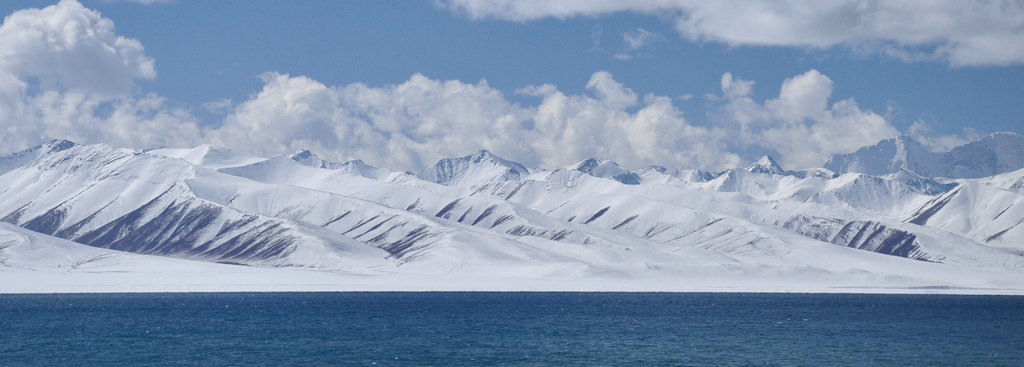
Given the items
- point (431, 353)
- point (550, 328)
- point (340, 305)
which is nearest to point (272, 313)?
point (340, 305)

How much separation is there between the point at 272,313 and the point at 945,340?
8248 cm

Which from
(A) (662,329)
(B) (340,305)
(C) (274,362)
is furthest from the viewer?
(B) (340,305)

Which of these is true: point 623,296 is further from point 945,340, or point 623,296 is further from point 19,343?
point 19,343

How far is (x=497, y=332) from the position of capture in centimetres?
10638

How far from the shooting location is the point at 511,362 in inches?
3199

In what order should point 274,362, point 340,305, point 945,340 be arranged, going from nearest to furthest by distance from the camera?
point 274,362
point 945,340
point 340,305

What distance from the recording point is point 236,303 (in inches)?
6201

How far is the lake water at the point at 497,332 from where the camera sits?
83.7m

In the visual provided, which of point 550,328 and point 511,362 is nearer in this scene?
point 511,362

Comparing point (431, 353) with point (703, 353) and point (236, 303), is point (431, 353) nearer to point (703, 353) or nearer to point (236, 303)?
point (703, 353)

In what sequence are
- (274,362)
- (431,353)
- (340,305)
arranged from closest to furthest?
(274,362) < (431,353) < (340,305)

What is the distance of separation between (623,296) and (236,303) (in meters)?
72.4

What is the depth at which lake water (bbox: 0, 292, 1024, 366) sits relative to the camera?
8369 cm

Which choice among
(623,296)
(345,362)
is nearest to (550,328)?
(345,362)
